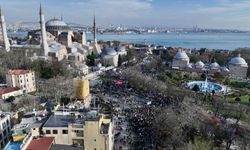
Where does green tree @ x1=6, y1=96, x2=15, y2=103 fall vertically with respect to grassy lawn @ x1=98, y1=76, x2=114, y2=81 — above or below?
above

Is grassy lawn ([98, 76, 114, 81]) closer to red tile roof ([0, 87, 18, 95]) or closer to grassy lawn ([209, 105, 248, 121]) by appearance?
red tile roof ([0, 87, 18, 95])

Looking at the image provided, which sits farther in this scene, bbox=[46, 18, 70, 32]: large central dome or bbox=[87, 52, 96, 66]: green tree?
bbox=[46, 18, 70, 32]: large central dome

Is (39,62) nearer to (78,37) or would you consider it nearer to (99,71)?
(99,71)

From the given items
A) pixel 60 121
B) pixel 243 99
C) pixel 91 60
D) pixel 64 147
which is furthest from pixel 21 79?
pixel 243 99

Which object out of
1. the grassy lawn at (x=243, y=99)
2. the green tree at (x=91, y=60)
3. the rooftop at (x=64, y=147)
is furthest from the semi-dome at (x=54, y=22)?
the rooftop at (x=64, y=147)

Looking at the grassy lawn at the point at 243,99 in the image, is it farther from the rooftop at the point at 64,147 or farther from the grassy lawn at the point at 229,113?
the rooftop at the point at 64,147

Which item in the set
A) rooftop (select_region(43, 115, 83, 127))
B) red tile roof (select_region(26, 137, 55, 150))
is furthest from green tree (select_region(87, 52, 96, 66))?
red tile roof (select_region(26, 137, 55, 150))
